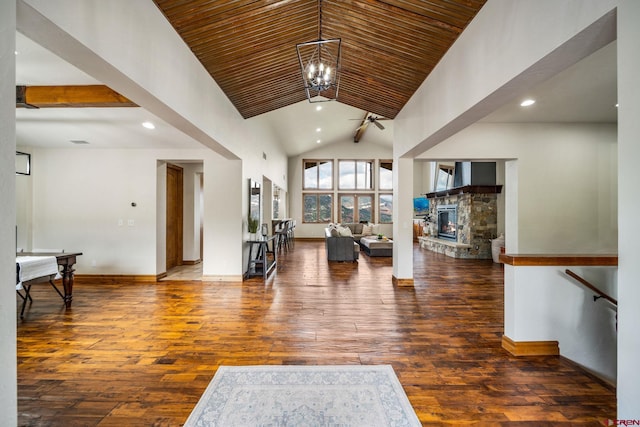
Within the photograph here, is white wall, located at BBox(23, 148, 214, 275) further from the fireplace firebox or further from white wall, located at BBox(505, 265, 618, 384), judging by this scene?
the fireplace firebox

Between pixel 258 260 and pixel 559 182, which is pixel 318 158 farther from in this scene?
pixel 559 182

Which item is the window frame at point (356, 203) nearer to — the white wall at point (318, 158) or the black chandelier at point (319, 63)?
the white wall at point (318, 158)

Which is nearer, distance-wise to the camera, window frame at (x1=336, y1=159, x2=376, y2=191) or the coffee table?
the coffee table

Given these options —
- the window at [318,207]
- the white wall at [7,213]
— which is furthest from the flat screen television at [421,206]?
the white wall at [7,213]

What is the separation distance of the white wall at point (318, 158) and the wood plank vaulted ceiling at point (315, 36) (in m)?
8.94

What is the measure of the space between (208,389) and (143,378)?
23.4 inches

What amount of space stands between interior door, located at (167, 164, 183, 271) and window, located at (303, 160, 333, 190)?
710 cm

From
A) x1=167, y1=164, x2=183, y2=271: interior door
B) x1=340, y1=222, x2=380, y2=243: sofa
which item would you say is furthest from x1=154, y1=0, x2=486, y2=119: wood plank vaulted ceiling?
x1=340, y1=222, x2=380, y2=243: sofa

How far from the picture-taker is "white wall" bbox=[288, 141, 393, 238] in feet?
44.5

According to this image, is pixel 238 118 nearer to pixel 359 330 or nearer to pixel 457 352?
pixel 359 330

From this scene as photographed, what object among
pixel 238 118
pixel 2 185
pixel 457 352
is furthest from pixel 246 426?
pixel 238 118

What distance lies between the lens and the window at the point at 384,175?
45.0ft

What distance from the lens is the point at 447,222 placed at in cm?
1023

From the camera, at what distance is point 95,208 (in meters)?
5.58
